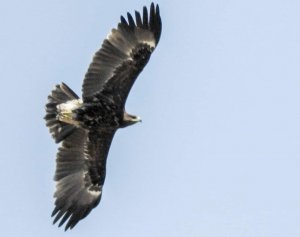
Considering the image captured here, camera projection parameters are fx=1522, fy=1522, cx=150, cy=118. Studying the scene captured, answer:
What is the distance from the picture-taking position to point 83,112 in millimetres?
30844

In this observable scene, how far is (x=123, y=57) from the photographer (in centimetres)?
3080

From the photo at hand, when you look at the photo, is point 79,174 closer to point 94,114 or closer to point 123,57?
point 94,114

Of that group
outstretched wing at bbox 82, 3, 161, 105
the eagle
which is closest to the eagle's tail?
the eagle

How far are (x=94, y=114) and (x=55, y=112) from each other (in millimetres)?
1021

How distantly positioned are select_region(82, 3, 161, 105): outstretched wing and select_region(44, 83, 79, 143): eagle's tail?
943mm

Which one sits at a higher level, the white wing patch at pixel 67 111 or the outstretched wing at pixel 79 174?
the white wing patch at pixel 67 111

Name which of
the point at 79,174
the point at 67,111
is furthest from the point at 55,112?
the point at 79,174

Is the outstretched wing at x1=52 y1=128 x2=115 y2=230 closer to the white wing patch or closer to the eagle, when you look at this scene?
the eagle

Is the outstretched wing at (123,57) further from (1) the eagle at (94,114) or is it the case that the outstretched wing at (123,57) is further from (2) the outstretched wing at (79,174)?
(2) the outstretched wing at (79,174)

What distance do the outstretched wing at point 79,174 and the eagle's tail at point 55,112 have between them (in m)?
0.22

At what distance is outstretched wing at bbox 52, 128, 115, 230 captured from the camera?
3153 centimetres

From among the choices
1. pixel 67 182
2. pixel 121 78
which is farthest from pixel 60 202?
pixel 121 78

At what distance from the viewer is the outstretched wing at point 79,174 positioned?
31531 mm

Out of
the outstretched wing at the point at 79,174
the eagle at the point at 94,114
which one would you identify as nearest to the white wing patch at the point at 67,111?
the eagle at the point at 94,114
